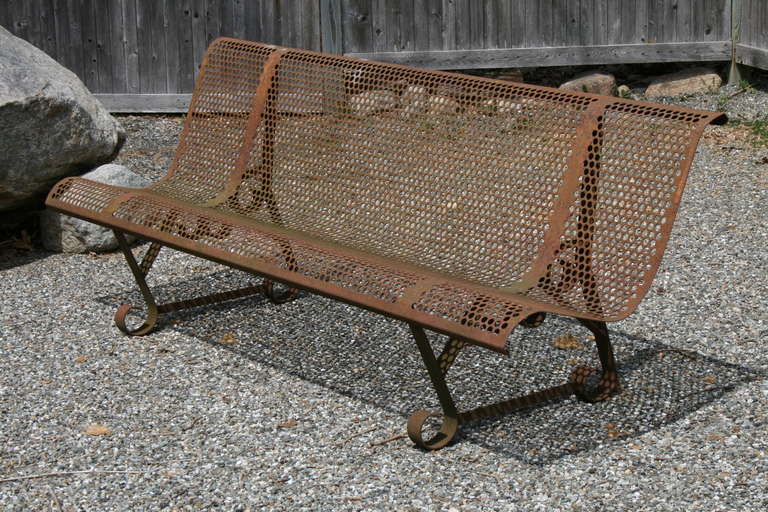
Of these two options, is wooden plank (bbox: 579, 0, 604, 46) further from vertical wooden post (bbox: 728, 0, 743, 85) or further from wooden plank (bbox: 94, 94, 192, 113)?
wooden plank (bbox: 94, 94, 192, 113)

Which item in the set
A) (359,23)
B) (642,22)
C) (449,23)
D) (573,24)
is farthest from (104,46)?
(642,22)

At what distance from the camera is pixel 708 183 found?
700 cm

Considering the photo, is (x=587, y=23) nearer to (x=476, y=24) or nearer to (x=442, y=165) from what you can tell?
(x=476, y=24)

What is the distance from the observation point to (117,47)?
9.03m

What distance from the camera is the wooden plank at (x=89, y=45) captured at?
8953mm

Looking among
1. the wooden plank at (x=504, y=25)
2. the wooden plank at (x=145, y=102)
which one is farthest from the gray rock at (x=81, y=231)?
the wooden plank at (x=504, y=25)

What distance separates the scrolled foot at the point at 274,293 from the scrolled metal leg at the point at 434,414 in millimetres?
1662

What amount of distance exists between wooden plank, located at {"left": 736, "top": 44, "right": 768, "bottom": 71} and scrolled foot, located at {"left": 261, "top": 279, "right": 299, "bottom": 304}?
16.1 feet

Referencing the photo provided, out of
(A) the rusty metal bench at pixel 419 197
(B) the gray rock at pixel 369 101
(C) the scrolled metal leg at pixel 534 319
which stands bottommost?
(C) the scrolled metal leg at pixel 534 319

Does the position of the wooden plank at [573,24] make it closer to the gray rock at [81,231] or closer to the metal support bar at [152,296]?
the gray rock at [81,231]

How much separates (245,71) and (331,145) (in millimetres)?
632

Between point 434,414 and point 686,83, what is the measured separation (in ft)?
20.4

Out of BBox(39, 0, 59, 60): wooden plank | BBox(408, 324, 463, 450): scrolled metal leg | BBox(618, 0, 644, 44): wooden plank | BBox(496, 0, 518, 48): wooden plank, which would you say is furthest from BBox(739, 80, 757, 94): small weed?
BBox(408, 324, 463, 450): scrolled metal leg

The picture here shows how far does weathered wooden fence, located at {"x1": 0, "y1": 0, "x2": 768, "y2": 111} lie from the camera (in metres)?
8.98
